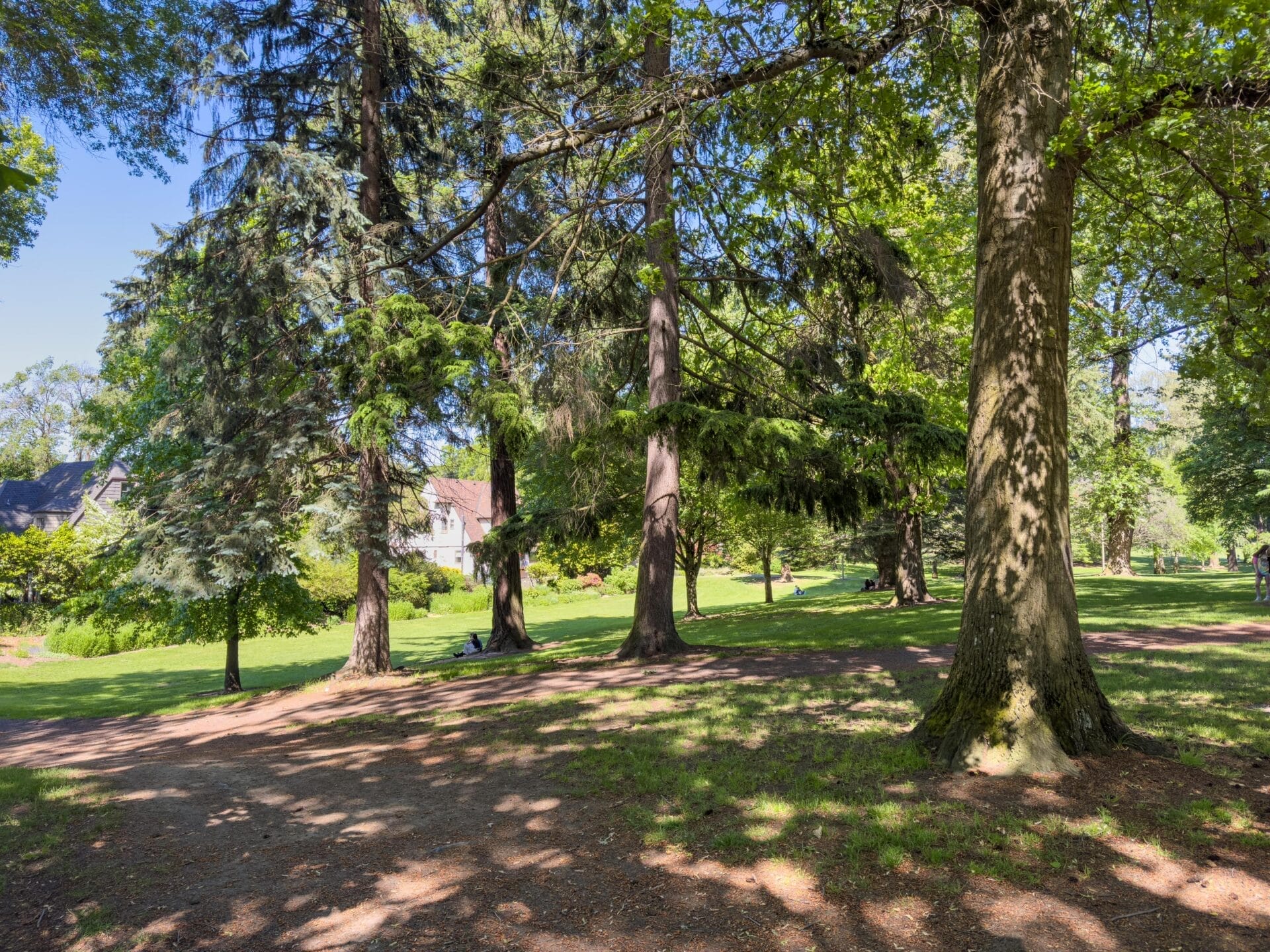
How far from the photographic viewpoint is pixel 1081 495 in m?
35.5

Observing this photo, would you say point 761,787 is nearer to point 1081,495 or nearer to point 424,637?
point 424,637

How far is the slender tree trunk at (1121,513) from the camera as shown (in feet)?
84.1

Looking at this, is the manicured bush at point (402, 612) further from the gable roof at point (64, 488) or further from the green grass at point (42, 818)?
the green grass at point (42, 818)

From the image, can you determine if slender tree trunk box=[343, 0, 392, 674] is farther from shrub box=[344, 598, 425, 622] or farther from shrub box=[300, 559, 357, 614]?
shrub box=[344, 598, 425, 622]

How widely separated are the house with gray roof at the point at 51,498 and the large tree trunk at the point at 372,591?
30723 millimetres

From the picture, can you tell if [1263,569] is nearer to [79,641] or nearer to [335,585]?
[335,585]

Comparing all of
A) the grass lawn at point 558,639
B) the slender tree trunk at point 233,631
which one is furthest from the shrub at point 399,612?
the slender tree trunk at point 233,631

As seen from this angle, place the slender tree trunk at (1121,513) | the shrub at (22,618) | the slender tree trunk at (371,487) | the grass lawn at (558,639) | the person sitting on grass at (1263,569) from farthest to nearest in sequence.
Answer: the shrub at (22,618), the slender tree trunk at (1121,513), the person sitting on grass at (1263,569), the grass lawn at (558,639), the slender tree trunk at (371,487)

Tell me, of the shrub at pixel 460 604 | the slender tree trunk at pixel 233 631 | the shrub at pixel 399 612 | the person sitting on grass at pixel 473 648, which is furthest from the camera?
the shrub at pixel 460 604

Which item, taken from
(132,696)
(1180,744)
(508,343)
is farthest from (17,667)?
(1180,744)

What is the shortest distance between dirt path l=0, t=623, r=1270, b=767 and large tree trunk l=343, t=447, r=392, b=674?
49cm

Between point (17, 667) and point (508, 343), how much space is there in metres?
18.6

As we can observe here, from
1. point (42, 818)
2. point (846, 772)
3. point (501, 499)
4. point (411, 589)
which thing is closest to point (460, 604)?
point (411, 589)

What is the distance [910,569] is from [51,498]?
4279 cm
